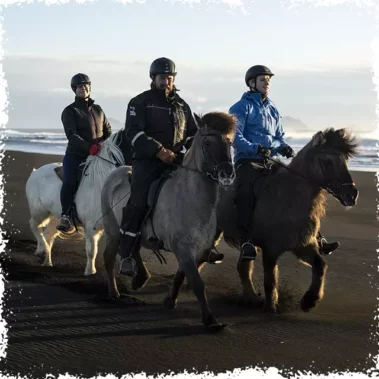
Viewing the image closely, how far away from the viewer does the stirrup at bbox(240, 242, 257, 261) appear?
26.4 feet

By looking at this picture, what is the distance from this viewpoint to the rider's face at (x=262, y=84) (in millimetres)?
8688

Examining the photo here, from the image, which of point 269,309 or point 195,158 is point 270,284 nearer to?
point 269,309

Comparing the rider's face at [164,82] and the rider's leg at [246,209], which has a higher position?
the rider's face at [164,82]

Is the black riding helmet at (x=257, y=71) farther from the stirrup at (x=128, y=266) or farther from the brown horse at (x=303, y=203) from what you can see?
the stirrup at (x=128, y=266)

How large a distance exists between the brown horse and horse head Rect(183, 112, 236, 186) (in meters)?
1.13

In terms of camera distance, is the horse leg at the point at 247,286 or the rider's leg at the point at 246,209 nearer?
the rider's leg at the point at 246,209

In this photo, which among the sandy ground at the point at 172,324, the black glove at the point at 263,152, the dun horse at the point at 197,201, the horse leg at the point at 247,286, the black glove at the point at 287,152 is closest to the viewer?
the sandy ground at the point at 172,324

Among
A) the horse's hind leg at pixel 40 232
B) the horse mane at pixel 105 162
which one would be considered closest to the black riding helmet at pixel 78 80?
the horse mane at pixel 105 162

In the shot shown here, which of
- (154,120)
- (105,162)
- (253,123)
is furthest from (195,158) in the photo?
(105,162)

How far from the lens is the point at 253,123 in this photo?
342 inches

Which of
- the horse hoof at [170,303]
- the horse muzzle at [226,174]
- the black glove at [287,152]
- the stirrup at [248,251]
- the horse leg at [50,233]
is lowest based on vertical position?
the horse hoof at [170,303]

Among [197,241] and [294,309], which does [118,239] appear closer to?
[197,241]

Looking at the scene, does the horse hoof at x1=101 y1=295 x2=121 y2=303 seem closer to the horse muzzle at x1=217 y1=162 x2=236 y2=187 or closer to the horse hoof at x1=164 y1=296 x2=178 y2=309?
the horse hoof at x1=164 y1=296 x2=178 y2=309

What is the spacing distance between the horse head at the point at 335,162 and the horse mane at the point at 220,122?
48.4 inches
